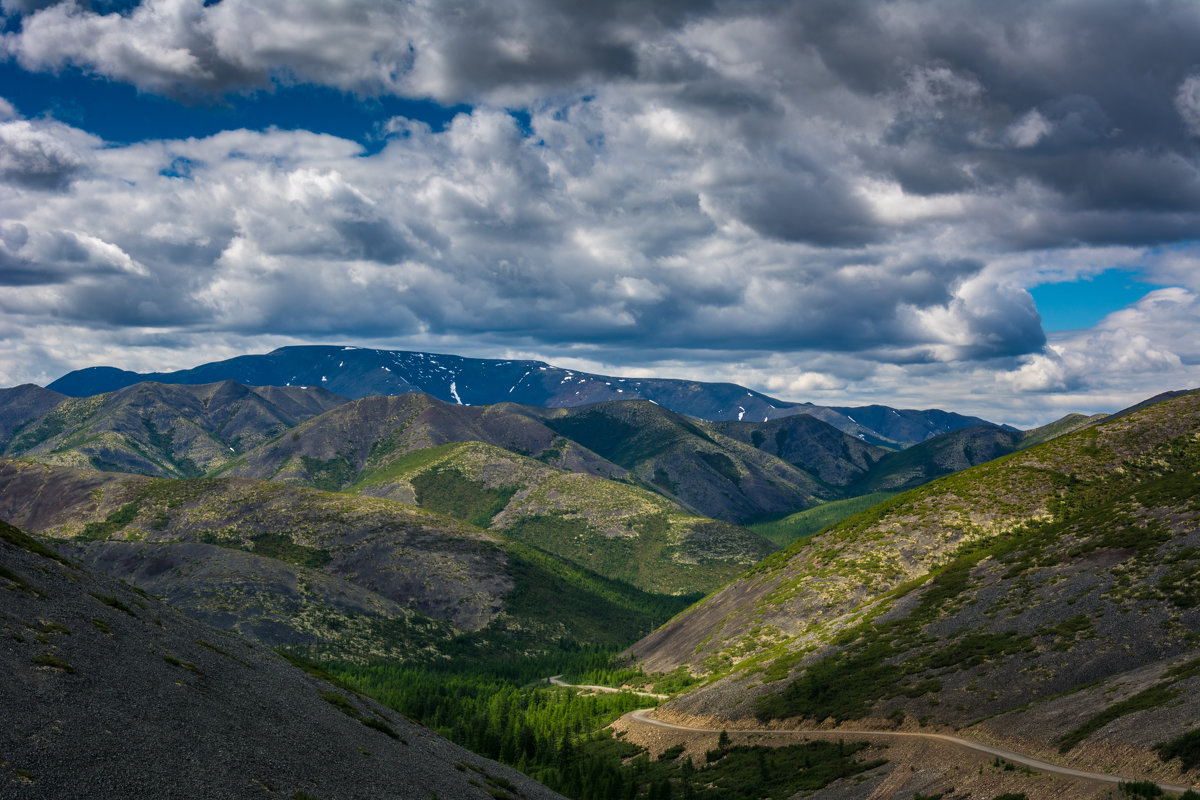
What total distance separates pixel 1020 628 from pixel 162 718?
113 meters

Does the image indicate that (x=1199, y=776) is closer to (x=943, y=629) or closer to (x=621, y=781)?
(x=943, y=629)

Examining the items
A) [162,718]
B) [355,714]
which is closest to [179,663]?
[162,718]

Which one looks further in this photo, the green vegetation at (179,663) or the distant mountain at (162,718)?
the green vegetation at (179,663)

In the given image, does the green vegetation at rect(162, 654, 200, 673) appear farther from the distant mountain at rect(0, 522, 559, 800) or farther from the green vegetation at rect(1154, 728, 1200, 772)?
the green vegetation at rect(1154, 728, 1200, 772)

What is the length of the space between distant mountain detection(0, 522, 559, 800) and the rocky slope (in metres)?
54.5

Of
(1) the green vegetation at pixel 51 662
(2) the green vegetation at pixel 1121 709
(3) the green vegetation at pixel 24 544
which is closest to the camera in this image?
(1) the green vegetation at pixel 51 662

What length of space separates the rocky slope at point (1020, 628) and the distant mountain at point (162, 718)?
179ft

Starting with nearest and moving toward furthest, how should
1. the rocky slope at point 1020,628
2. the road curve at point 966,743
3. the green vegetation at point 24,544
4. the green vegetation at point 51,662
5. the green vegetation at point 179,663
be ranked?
the green vegetation at point 51,662
the road curve at point 966,743
the green vegetation at point 179,663
the rocky slope at point 1020,628
the green vegetation at point 24,544

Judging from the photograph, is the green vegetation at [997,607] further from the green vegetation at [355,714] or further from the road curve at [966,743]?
the green vegetation at [355,714]

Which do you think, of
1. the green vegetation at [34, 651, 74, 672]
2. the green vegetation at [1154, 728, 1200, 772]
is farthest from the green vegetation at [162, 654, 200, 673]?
the green vegetation at [1154, 728, 1200, 772]

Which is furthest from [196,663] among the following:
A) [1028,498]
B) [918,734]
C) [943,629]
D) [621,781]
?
[1028,498]

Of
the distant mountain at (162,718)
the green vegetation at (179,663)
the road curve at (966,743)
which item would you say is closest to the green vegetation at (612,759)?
the road curve at (966,743)

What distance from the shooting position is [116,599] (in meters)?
88.1

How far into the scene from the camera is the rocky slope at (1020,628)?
80812mm
